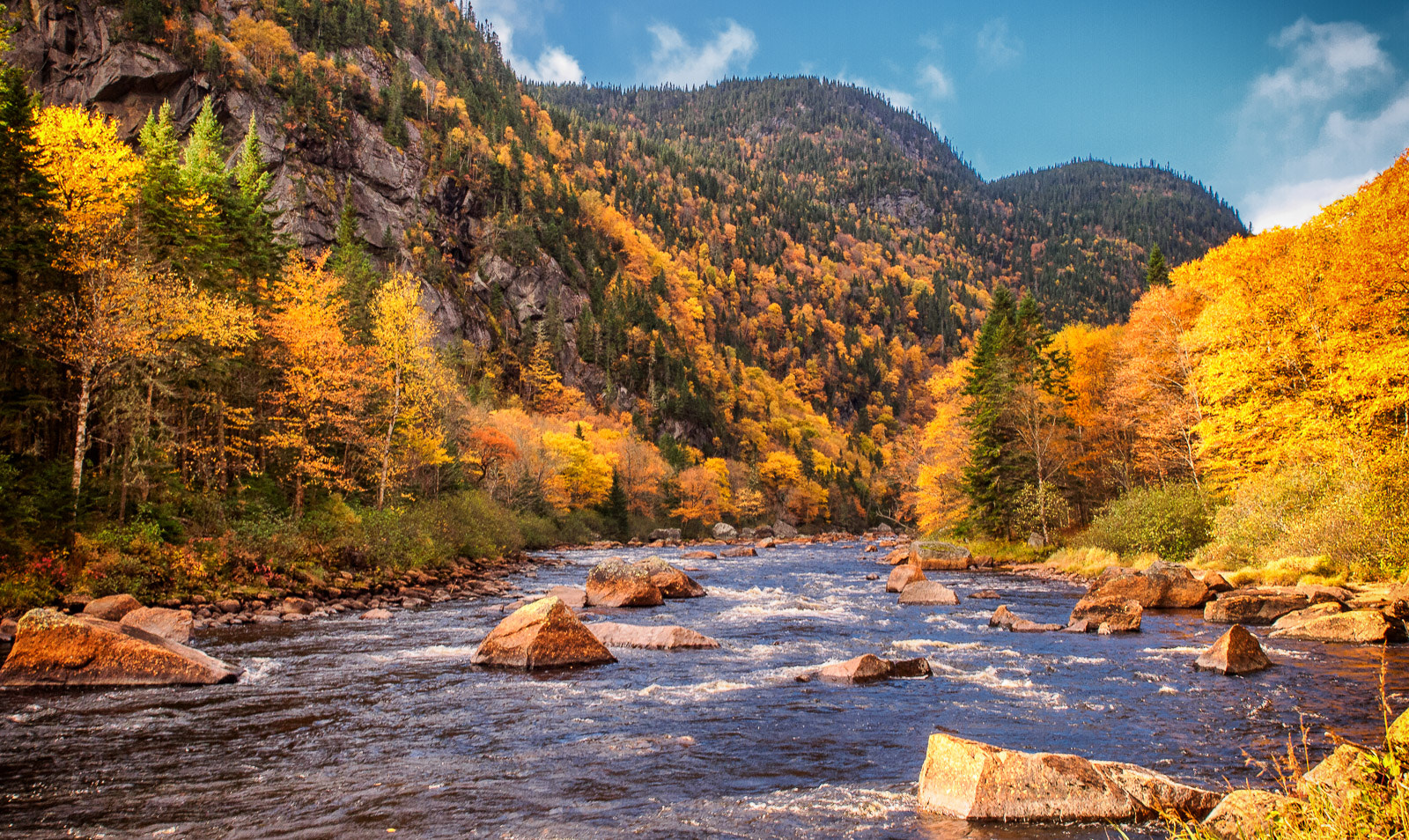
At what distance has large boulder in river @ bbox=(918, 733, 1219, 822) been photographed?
Answer: 23.5 feet

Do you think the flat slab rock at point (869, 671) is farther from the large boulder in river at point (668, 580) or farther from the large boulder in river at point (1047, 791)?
the large boulder in river at point (668, 580)

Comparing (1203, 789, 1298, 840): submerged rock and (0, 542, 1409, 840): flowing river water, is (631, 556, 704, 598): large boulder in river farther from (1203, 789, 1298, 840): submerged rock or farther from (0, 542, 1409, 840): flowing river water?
(1203, 789, 1298, 840): submerged rock

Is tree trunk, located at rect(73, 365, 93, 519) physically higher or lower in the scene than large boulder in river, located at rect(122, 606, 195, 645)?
higher

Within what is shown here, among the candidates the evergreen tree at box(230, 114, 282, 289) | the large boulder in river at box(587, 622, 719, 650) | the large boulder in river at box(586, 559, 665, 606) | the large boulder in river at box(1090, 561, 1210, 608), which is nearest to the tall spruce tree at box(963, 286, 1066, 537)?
the large boulder in river at box(1090, 561, 1210, 608)

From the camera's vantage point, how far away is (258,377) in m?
31.5

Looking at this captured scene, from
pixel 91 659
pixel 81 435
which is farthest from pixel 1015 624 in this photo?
pixel 81 435

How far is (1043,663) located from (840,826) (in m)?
10.1

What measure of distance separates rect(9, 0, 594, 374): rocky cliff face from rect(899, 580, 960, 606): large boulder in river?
6990cm

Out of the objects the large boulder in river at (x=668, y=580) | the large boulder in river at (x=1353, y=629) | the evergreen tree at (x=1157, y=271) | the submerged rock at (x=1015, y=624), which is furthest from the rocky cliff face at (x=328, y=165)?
the large boulder in river at (x=1353, y=629)

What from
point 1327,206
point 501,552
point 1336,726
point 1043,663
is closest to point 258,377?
point 501,552

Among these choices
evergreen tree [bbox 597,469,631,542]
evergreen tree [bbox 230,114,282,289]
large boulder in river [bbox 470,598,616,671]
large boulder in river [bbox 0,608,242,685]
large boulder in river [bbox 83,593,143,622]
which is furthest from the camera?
evergreen tree [bbox 597,469,631,542]

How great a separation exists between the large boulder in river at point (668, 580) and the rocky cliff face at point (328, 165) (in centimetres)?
6256

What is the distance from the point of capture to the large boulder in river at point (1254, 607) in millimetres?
19375

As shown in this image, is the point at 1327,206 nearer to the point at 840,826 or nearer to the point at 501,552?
the point at 840,826
